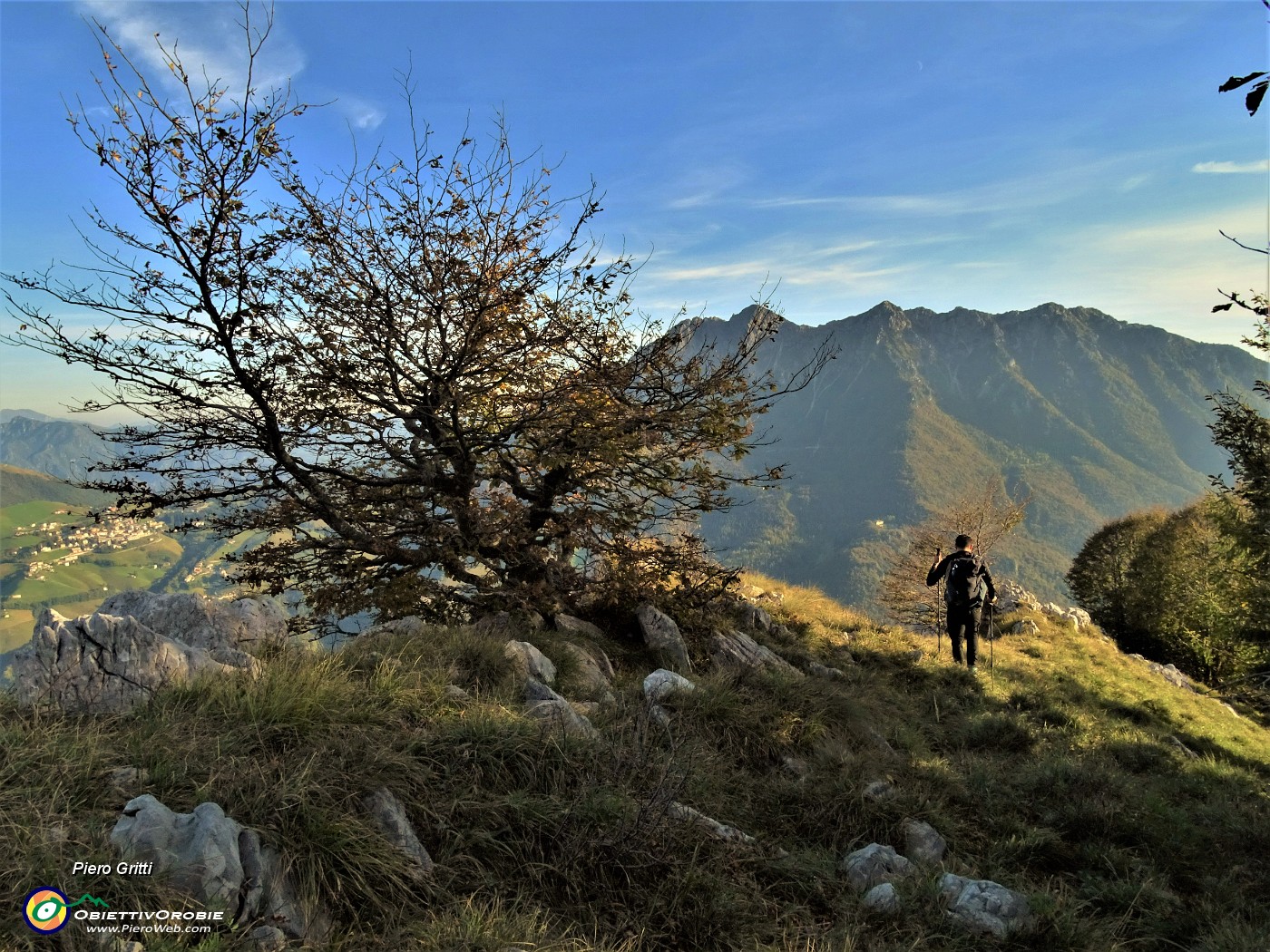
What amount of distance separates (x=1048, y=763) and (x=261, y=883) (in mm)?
7639

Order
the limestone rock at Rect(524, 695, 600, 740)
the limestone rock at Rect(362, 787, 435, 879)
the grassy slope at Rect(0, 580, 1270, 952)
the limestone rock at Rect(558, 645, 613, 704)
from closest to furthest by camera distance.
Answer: the grassy slope at Rect(0, 580, 1270, 952) < the limestone rock at Rect(362, 787, 435, 879) < the limestone rock at Rect(524, 695, 600, 740) < the limestone rock at Rect(558, 645, 613, 704)

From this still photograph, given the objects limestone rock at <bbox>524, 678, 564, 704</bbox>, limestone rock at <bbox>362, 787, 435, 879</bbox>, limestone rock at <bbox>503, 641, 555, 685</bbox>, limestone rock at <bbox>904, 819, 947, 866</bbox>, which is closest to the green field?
limestone rock at <bbox>503, 641, 555, 685</bbox>

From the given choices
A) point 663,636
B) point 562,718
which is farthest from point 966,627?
point 562,718

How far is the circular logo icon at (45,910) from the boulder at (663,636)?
7.28m

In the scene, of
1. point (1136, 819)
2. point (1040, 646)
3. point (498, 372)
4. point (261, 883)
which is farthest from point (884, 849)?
point (1040, 646)

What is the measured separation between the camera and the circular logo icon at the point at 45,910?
2562 millimetres

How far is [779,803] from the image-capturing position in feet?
18.4

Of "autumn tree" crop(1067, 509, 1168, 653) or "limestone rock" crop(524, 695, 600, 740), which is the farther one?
"autumn tree" crop(1067, 509, 1168, 653)

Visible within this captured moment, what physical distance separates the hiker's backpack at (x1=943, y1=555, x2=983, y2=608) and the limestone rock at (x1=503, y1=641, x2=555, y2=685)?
29.9ft

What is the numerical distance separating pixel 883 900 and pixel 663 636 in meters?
5.66

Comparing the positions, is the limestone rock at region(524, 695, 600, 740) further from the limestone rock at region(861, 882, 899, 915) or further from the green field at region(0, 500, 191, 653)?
the green field at region(0, 500, 191, 653)

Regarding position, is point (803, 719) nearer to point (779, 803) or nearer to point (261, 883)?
point (779, 803)

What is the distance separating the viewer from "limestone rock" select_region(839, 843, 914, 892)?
180 inches

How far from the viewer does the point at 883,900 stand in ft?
13.9
